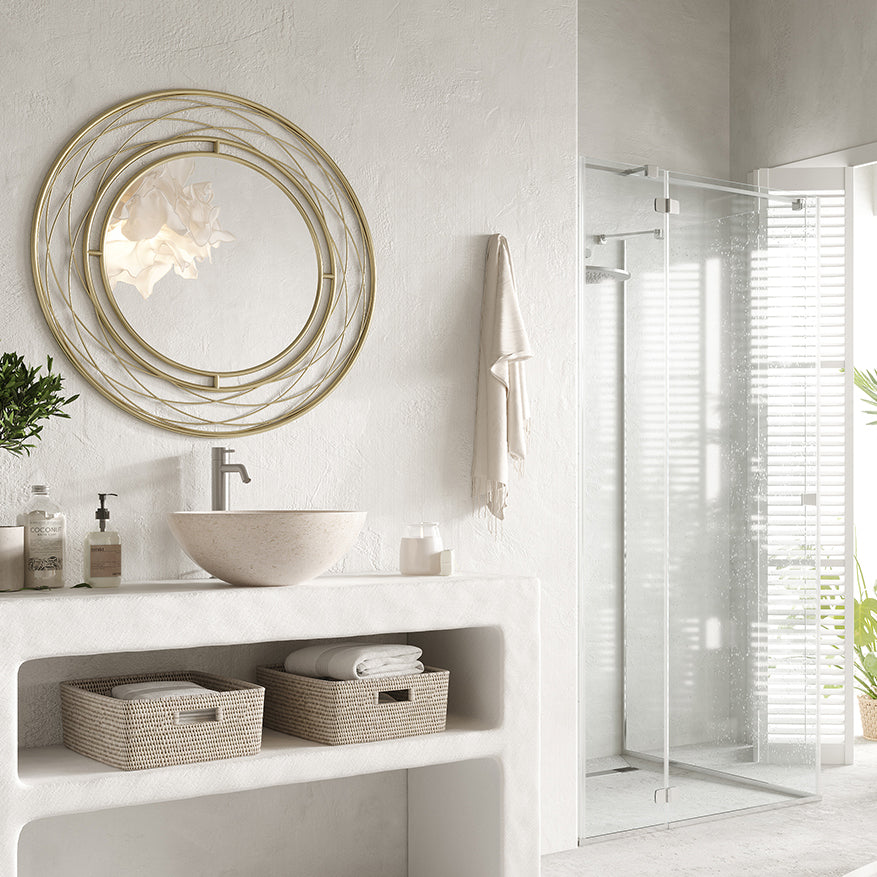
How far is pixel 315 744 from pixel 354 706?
0.40 feet

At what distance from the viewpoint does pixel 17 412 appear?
88.7 inches

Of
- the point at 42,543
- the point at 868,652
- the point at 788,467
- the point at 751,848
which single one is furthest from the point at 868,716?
the point at 42,543

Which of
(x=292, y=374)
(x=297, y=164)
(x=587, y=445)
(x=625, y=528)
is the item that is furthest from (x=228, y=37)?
(x=625, y=528)

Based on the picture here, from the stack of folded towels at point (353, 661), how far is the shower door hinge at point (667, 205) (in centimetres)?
157

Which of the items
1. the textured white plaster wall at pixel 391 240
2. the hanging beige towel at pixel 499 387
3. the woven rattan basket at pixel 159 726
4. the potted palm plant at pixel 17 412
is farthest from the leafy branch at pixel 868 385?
the potted palm plant at pixel 17 412

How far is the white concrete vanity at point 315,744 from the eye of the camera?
7.23 feet

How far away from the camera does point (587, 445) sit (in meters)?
3.41

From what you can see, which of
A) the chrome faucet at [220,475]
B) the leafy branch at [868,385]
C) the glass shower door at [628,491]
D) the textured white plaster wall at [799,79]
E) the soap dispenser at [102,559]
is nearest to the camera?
the soap dispenser at [102,559]

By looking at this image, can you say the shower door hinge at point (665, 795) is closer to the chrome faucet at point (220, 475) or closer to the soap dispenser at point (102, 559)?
the chrome faucet at point (220, 475)

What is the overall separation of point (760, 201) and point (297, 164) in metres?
1.61

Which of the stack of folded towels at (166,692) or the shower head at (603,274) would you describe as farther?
the shower head at (603,274)

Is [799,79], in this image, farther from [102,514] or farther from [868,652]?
[102,514]

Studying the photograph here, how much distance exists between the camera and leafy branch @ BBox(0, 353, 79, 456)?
2230mm

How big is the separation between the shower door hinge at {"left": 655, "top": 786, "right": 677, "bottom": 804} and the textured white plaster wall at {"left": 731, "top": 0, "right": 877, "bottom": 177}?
228 centimetres
